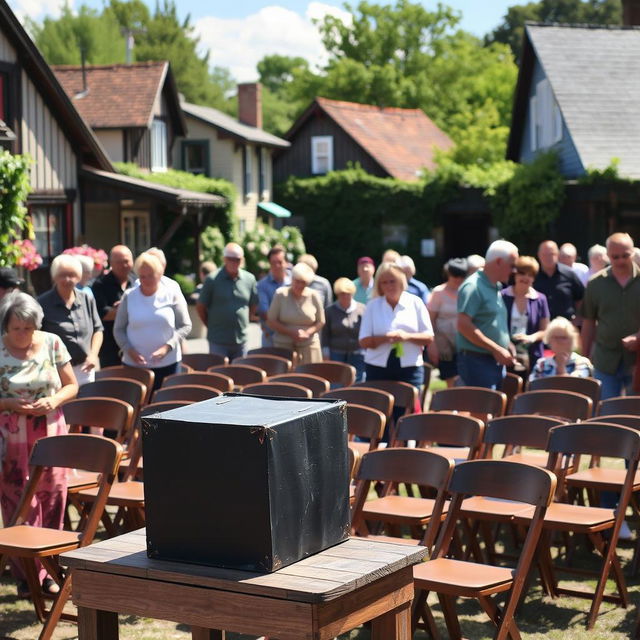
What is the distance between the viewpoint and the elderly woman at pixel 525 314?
9.71 m

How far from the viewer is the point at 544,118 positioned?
27719mm

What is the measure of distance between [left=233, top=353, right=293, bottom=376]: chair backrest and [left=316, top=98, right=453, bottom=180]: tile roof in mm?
29032

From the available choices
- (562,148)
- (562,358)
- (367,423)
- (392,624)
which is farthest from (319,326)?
(562,148)

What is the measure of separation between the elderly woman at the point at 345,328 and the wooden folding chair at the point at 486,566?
482 centimetres

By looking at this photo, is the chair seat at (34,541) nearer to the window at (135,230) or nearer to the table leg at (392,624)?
the table leg at (392,624)

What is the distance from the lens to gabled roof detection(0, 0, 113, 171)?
65.2 ft

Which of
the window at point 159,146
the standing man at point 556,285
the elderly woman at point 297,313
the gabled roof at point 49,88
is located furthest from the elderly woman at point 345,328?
the window at point 159,146

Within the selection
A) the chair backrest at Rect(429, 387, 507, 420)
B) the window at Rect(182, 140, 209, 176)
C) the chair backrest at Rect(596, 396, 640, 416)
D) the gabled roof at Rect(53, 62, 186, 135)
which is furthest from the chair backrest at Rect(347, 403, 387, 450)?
the window at Rect(182, 140, 209, 176)

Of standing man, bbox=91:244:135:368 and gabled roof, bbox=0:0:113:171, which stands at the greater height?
gabled roof, bbox=0:0:113:171

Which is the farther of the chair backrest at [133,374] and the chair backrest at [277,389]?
the chair backrest at [133,374]

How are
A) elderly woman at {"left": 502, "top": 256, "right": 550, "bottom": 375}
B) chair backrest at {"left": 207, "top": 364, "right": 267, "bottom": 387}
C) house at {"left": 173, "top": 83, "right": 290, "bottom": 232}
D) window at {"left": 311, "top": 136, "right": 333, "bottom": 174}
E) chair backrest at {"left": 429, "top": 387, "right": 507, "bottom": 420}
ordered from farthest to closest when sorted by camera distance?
window at {"left": 311, "top": 136, "right": 333, "bottom": 174} < house at {"left": 173, "top": 83, "right": 290, "bottom": 232} < elderly woman at {"left": 502, "top": 256, "right": 550, "bottom": 375} < chair backrest at {"left": 207, "top": 364, "right": 267, "bottom": 387} < chair backrest at {"left": 429, "top": 387, "right": 507, "bottom": 420}

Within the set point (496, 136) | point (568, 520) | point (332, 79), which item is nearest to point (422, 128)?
point (496, 136)

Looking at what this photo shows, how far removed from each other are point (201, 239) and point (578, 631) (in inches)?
956

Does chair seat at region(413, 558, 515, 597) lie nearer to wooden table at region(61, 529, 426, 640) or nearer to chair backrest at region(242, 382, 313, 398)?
wooden table at region(61, 529, 426, 640)
